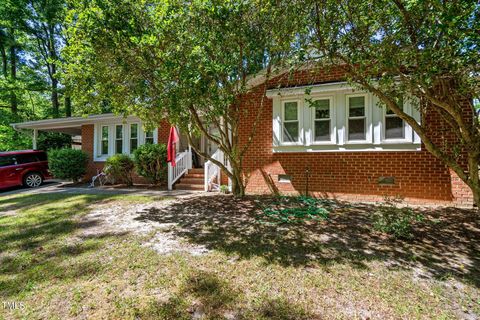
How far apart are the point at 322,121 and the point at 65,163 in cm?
A: 1119

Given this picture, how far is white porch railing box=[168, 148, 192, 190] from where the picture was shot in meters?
9.50

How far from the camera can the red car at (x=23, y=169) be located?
10.8 meters

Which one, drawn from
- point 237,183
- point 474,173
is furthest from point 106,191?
point 474,173

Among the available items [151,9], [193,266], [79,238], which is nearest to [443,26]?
[193,266]

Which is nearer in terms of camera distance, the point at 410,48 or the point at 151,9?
the point at 410,48

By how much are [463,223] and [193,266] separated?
17.9 feet

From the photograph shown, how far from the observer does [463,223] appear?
4895mm

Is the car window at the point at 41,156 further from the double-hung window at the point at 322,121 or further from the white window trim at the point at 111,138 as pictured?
the double-hung window at the point at 322,121

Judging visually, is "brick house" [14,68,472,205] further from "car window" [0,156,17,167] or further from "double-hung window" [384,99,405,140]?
"car window" [0,156,17,167]

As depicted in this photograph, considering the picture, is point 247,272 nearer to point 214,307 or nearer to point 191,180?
point 214,307

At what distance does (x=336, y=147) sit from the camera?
7477 millimetres

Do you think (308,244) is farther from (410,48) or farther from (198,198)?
(198,198)

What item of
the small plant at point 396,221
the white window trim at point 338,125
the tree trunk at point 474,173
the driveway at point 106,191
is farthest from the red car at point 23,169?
the tree trunk at point 474,173

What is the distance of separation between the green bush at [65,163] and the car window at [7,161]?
1.53 meters
